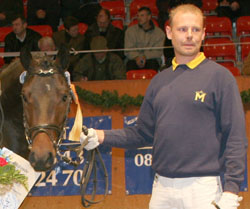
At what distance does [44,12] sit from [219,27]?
11.3ft

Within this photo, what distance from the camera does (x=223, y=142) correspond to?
2820 millimetres

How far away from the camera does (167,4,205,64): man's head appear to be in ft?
9.41

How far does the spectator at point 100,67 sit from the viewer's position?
7438 millimetres

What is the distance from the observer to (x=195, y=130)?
278 centimetres

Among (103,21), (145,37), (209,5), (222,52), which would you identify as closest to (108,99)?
(145,37)

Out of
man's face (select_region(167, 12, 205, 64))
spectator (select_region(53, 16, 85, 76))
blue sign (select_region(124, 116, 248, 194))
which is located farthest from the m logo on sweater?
spectator (select_region(53, 16, 85, 76))

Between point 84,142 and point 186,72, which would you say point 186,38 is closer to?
point 186,72

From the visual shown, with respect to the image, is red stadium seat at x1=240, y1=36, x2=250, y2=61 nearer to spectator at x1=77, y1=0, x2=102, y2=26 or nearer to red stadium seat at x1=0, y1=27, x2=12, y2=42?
spectator at x1=77, y1=0, x2=102, y2=26

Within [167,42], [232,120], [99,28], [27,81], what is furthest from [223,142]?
[99,28]

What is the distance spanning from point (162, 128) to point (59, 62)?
3.83 ft

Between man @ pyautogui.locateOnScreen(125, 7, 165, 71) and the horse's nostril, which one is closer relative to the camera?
the horse's nostril

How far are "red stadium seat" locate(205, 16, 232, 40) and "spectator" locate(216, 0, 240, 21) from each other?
484mm

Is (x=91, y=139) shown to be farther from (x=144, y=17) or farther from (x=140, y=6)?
(x=140, y=6)

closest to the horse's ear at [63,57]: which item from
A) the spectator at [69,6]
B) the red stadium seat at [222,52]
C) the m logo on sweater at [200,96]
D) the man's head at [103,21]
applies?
the m logo on sweater at [200,96]
